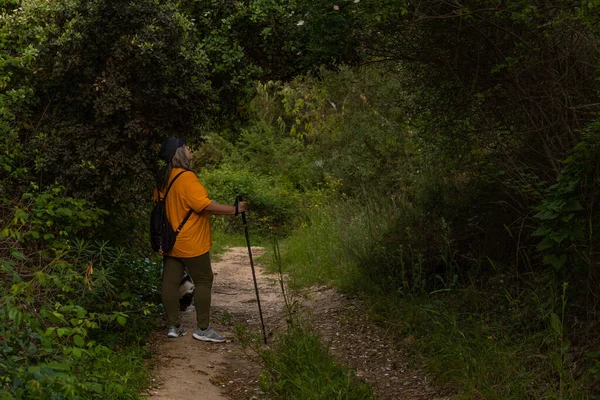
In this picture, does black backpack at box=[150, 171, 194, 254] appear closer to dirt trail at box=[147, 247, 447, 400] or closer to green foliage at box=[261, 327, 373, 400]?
dirt trail at box=[147, 247, 447, 400]

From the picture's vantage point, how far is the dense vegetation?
5961mm

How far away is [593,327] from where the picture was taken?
5.80 meters

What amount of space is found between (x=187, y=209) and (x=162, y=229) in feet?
1.08

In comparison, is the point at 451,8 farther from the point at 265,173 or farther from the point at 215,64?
the point at 265,173

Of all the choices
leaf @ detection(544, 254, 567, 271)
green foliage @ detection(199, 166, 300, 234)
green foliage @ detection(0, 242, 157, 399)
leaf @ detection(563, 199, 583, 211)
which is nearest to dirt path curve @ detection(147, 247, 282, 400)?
green foliage @ detection(0, 242, 157, 399)

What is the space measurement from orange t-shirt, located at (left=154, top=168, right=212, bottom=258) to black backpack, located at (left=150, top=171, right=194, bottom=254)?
0.03m

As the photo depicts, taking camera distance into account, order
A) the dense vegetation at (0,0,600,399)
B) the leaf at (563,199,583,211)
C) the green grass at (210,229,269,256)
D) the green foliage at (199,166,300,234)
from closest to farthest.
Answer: the leaf at (563,199,583,211) < the dense vegetation at (0,0,600,399) < the green grass at (210,229,269,256) < the green foliage at (199,166,300,234)

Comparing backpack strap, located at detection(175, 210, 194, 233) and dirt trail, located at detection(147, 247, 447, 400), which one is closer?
dirt trail, located at detection(147, 247, 447, 400)

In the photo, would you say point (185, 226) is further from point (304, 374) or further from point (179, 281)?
point (304, 374)

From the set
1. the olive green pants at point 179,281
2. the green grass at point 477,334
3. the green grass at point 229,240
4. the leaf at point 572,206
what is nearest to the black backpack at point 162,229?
the olive green pants at point 179,281

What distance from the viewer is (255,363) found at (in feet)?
23.9

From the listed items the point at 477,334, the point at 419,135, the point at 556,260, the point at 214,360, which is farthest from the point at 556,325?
the point at 419,135

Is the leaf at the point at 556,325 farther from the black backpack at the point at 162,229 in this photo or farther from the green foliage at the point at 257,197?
the green foliage at the point at 257,197

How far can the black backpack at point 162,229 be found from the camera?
7512 mm
